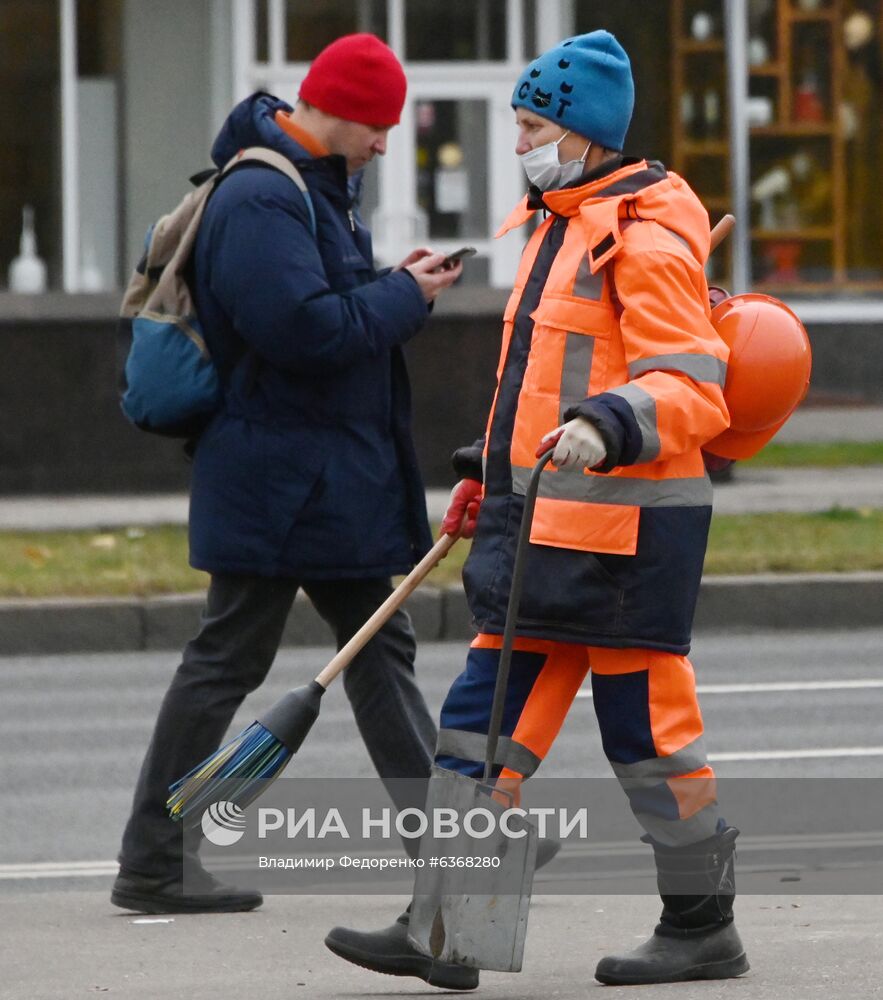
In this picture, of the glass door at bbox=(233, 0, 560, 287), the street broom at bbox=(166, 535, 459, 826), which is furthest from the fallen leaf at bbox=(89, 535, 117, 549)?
the glass door at bbox=(233, 0, 560, 287)

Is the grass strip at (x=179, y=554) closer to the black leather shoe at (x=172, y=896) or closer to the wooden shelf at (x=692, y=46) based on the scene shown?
the black leather shoe at (x=172, y=896)

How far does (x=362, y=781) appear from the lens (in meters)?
6.43

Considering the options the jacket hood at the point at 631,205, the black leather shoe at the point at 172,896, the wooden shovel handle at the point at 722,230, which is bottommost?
the black leather shoe at the point at 172,896

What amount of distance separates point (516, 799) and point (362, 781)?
94.3 inches

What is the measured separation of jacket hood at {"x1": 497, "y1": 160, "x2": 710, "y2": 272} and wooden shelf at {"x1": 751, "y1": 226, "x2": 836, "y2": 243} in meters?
16.0

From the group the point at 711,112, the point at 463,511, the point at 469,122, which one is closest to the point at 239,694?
the point at 463,511

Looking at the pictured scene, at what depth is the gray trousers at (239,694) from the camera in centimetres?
492

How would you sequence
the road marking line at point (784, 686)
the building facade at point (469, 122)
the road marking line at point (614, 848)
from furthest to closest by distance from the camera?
the building facade at point (469, 122) < the road marking line at point (784, 686) < the road marking line at point (614, 848)

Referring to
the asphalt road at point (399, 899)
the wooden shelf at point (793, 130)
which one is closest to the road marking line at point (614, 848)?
the asphalt road at point (399, 899)

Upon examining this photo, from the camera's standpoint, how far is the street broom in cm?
426

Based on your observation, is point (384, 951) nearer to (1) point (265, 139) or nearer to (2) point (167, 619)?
(1) point (265, 139)

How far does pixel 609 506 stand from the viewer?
3.96 meters

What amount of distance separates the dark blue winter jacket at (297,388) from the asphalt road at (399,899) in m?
0.80

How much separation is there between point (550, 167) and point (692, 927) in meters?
1.38
